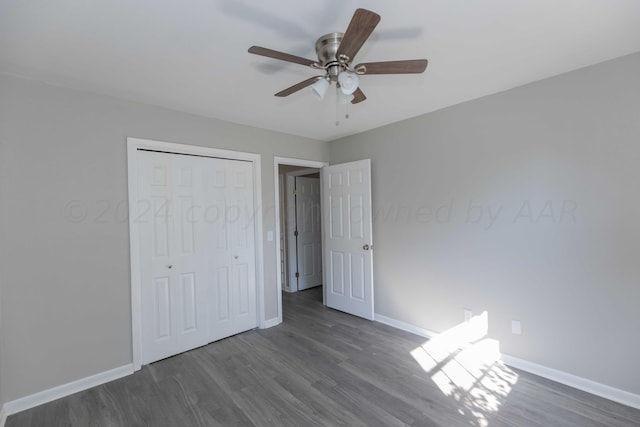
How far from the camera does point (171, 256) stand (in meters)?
2.89

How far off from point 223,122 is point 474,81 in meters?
2.55

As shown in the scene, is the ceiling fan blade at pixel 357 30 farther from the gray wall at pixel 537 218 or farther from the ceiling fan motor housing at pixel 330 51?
the gray wall at pixel 537 218

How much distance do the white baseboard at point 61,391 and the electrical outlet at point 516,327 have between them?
3.48 metres

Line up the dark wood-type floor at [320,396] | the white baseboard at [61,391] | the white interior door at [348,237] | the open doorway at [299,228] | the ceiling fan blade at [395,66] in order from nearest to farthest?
1. the ceiling fan blade at [395,66]
2. the dark wood-type floor at [320,396]
3. the white baseboard at [61,391]
4. the white interior door at [348,237]
5. the open doorway at [299,228]

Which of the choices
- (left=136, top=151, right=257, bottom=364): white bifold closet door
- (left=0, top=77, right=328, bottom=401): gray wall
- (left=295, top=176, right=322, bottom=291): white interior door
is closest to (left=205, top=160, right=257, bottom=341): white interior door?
(left=136, top=151, right=257, bottom=364): white bifold closet door

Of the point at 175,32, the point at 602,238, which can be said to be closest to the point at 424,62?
the point at 175,32

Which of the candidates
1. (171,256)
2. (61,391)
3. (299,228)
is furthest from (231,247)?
(299,228)

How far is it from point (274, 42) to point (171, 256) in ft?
7.32

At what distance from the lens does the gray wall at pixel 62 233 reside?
211cm

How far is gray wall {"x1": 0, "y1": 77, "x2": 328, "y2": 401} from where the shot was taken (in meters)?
2.11

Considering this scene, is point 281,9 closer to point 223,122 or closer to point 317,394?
point 223,122

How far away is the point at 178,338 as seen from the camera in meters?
2.91

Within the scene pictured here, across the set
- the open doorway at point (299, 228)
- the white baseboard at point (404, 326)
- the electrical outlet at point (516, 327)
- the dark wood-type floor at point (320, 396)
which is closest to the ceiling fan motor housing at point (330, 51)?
the dark wood-type floor at point (320, 396)

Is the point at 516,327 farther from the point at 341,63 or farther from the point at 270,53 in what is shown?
the point at 270,53
